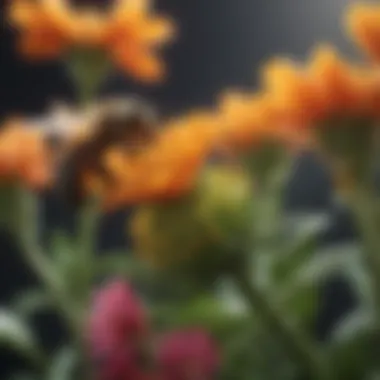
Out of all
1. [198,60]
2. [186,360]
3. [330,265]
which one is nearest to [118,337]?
[186,360]

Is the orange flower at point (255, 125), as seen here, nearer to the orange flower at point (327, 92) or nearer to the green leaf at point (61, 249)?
the orange flower at point (327, 92)

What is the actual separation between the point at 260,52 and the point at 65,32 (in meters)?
0.19

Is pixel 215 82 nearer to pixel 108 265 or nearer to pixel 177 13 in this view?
pixel 177 13

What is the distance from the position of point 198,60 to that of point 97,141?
23 centimetres

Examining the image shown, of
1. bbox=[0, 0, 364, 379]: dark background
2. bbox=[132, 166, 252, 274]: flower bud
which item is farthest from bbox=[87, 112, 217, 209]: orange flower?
bbox=[0, 0, 364, 379]: dark background

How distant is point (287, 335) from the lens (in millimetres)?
424

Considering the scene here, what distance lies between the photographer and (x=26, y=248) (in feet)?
1.64

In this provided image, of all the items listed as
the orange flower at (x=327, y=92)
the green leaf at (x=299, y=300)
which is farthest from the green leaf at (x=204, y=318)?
the orange flower at (x=327, y=92)

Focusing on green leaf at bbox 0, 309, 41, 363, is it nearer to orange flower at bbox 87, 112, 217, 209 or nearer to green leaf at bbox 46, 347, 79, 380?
green leaf at bbox 46, 347, 79, 380

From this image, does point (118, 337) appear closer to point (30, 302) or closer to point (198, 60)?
point (30, 302)

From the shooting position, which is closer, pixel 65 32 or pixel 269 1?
pixel 65 32

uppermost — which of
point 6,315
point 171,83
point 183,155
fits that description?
point 171,83

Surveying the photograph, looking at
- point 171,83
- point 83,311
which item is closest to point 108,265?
point 83,311

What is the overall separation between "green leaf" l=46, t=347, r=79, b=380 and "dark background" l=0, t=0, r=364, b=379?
124mm
